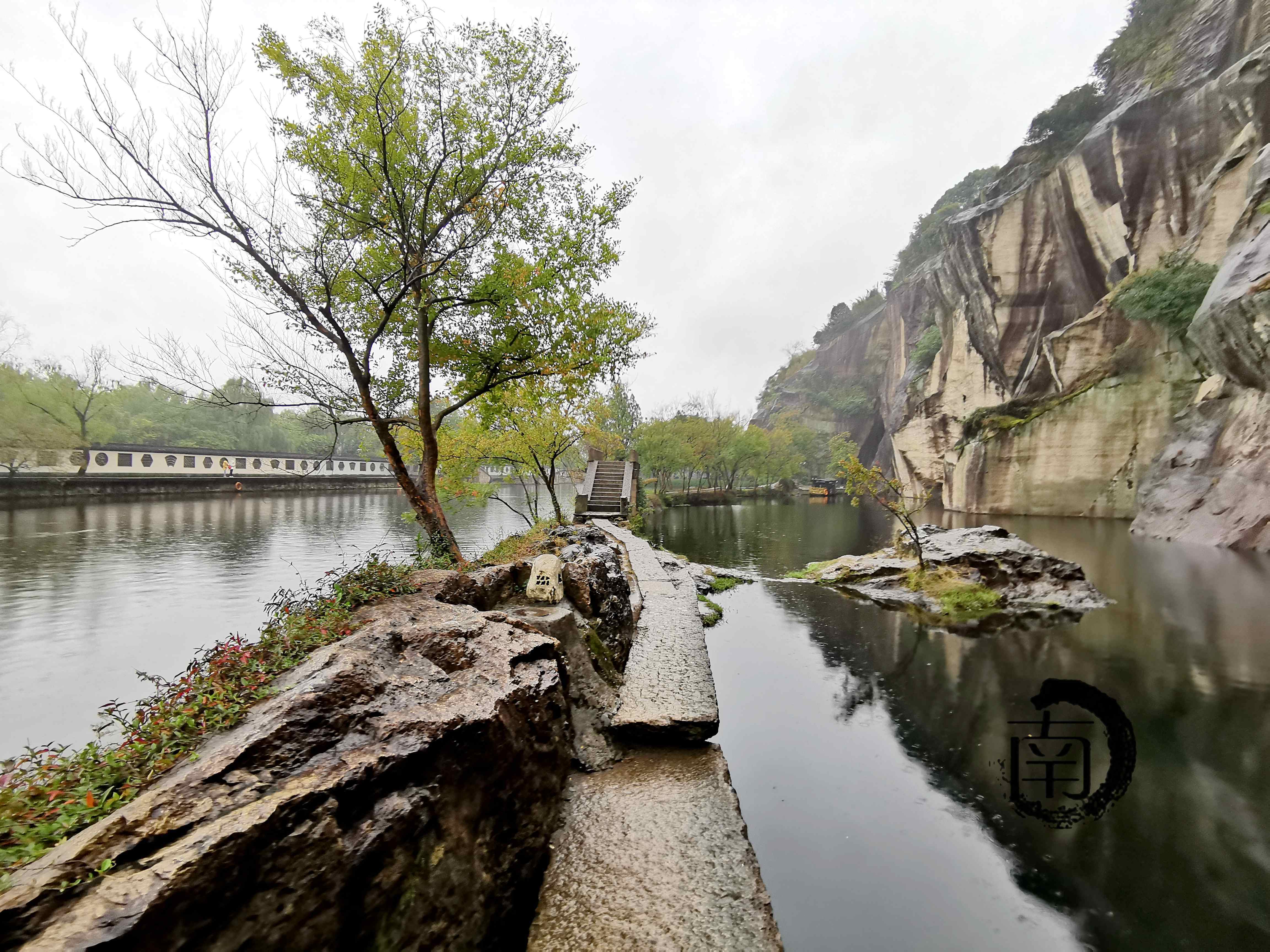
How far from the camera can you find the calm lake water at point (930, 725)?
12.1 feet

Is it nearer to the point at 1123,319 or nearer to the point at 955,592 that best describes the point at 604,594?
the point at 955,592

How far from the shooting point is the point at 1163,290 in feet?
61.3

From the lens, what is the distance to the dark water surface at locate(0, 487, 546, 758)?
20.3 ft

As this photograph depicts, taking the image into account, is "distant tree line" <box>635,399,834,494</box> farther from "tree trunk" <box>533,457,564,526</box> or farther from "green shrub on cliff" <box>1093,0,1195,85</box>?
"green shrub on cliff" <box>1093,0,1195,85</box>

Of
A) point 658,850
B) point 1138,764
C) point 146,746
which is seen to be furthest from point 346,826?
point 1138,764

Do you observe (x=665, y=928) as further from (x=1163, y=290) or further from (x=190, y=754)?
(x=1163, y=290)

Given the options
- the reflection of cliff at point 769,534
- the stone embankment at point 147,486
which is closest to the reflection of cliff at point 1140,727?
the reflection of cliff at point 769,534

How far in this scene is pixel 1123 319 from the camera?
2033 cm

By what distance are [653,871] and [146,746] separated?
304 centimetres

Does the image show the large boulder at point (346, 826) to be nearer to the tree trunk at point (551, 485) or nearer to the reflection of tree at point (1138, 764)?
the reflection of tree at point (1138, 764)

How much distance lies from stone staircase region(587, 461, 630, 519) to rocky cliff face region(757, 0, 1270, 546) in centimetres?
1771

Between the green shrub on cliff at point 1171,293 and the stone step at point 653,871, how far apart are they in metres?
24.5

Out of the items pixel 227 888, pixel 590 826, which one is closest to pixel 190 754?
pixel 227 888

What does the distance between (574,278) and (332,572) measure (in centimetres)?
642
